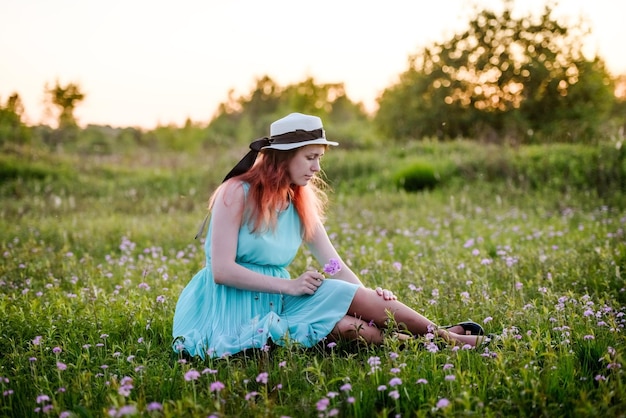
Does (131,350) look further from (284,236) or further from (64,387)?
(284,236)

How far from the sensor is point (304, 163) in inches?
151

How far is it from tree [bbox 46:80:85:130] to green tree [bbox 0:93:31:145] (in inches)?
152

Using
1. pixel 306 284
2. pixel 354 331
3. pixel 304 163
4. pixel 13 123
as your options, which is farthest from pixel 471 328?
pixel 13 123

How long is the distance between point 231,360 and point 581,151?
9.76m

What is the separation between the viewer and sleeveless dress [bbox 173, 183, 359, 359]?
348 cm

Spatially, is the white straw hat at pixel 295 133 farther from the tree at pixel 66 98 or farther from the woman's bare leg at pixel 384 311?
the tree at pixel 66 98

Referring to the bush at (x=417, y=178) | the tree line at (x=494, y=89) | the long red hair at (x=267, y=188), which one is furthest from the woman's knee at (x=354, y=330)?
the tree line at (x=494, y=89)

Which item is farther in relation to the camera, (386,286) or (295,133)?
(386,286)

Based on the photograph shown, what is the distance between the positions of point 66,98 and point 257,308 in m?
21.9

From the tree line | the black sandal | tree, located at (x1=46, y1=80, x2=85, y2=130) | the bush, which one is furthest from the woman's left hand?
tree, located at (x1=46, y1=80, x2=85, y2=130)

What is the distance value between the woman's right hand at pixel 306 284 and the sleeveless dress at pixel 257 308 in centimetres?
9

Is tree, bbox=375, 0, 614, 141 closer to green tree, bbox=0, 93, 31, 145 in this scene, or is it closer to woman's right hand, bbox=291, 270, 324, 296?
green tree, bbox=0, 93, 31, 145

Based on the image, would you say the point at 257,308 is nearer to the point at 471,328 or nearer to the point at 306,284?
the point at 306,284

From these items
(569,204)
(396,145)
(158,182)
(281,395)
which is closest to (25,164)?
(158,182)
